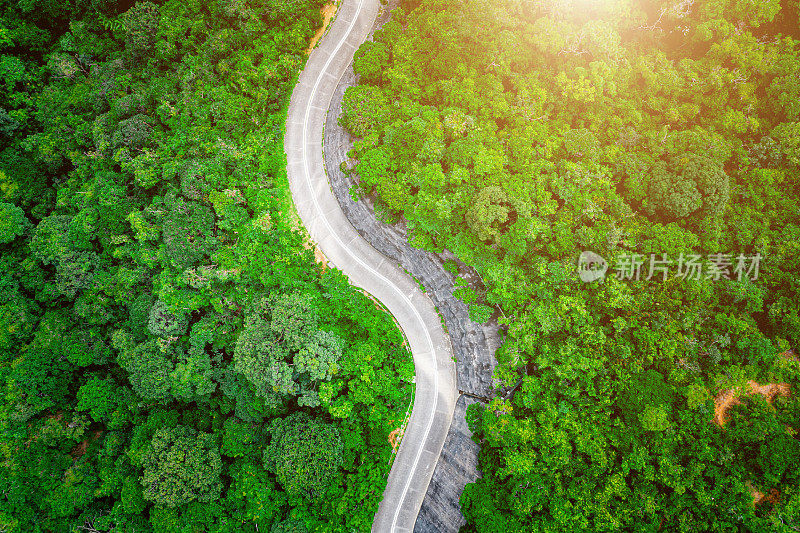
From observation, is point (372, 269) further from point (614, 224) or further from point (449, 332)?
point (614, 224)

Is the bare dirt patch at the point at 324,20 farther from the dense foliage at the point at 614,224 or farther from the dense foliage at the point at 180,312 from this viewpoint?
the dense foliage at the point at 614,224

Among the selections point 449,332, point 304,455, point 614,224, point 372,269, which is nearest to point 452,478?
point 449,332

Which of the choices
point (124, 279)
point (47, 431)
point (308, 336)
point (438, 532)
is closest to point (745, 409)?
point (438, 532)

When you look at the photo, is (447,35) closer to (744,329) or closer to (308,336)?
(308,336)

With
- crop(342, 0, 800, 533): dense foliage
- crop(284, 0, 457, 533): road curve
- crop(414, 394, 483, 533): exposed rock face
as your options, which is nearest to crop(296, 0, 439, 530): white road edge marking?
crop(284, 0, 457, 533): road curve

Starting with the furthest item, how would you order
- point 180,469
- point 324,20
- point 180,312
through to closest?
1. point 324,20
2. point 180,312
3. point 180,469

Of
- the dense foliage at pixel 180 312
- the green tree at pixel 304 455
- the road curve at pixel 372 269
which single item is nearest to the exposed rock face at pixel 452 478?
the road curve at pixel 372 269
